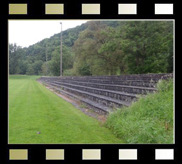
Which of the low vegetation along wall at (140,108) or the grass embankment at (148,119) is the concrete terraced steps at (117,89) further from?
the grass embankment at (148,119)

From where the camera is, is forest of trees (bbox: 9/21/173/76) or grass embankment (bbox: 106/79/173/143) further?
forest of trees (bbox: 9/21/173/76)

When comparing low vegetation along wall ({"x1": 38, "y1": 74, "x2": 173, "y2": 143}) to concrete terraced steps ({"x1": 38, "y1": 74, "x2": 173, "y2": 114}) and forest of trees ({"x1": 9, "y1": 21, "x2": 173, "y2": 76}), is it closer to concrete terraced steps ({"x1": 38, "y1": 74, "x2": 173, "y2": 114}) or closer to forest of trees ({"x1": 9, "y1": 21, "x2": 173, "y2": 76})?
concrete terraced steps ({"x1": 38, "y1": 74, "x2": 173, "y2": 114})

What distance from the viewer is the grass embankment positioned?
2613mm

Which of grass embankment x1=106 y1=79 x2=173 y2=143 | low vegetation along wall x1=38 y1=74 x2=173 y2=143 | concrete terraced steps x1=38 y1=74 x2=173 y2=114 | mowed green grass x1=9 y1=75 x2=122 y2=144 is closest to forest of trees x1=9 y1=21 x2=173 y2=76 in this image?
concrete terraced steps x1=38 y1=74 x2=173 y2=114

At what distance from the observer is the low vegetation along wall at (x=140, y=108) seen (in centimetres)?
268

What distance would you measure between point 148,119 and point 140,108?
1.42 ft

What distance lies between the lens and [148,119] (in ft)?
10.0

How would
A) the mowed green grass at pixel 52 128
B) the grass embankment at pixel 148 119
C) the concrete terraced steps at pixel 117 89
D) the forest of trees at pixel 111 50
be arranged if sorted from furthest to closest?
the forest of trees at pixel 111 50 → the concrete terraced steps at pixel 117 89 → the mowed green grass at pixel 52 128 → the grass embankment at pixel 148 119

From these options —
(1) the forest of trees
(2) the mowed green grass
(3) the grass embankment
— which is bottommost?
(2) the mowed green grass

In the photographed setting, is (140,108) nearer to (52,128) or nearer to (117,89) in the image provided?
(117,89)

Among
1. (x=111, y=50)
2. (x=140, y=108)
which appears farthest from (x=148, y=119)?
(x=111, y=50)

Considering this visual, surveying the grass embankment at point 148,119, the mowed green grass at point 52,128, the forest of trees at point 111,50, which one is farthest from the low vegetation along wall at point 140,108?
the forest of trees at point 111,50
